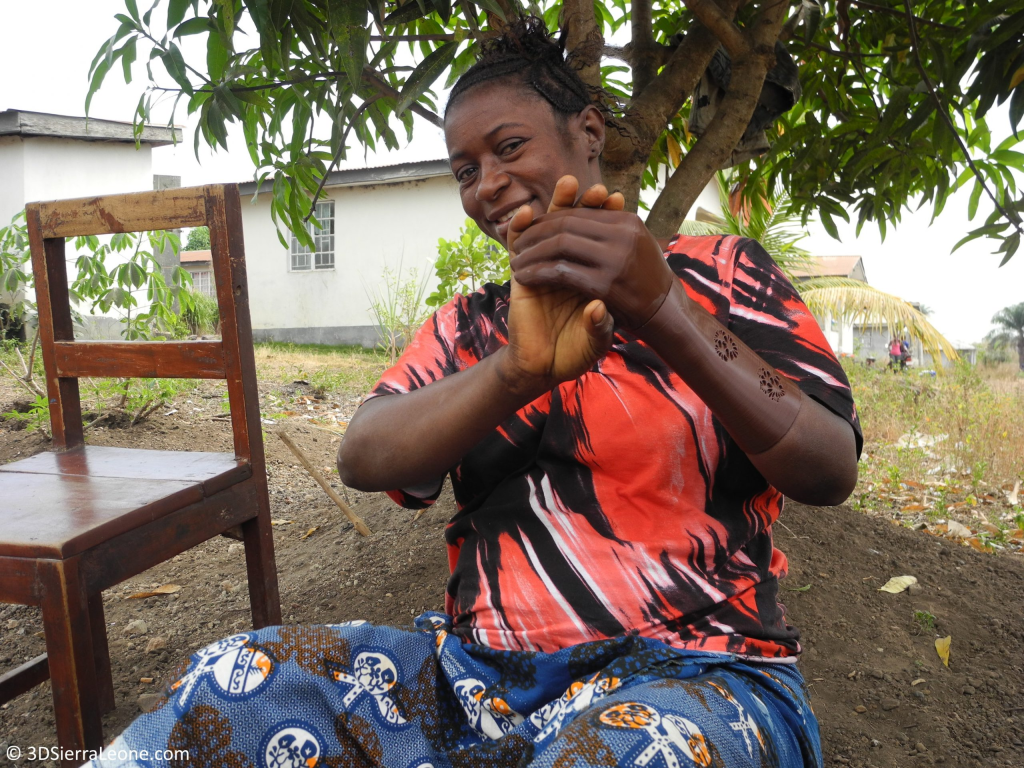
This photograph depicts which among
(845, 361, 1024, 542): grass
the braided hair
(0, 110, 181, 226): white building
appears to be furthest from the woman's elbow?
(0, 110, 181, 226): white building

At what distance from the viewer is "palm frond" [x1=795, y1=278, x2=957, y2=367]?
9477 millimetres

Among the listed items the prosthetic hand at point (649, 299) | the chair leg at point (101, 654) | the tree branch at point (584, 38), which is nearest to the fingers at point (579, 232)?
the prosthetic hand at point (649, 299)

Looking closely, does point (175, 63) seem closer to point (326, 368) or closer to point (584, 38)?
point (584, 38)

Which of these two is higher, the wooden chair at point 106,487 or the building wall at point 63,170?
the building wall at point 63,170

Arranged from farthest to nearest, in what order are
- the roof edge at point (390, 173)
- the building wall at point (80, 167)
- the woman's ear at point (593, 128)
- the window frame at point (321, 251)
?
1. the window frame at point (321, 251)
2. the roof edge at point (390, 173)
3. the building wall at point (80, 167)
4. the woman's ear at point (593, 128)

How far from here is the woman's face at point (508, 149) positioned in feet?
4.20

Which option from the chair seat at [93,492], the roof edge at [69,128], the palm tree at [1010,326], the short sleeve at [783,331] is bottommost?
the palm tree at [1010,326]

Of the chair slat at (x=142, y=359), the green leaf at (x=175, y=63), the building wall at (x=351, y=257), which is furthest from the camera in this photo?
the building wall at (x=351, y=257)

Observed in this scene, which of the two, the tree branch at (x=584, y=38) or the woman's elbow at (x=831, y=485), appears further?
the tree branch at (x=584, y=38)

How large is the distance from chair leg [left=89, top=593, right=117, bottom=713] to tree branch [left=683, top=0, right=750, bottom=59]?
7.35 feet

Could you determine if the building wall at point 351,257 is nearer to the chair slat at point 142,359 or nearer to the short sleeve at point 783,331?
the chair slat at point 142,359

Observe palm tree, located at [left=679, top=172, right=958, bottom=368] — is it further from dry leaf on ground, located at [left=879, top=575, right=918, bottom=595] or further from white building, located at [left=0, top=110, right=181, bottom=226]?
white building, located at [left=0, top=110, right=181, bottom=226]

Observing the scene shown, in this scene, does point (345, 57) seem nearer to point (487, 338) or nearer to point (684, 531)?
point (487, 338)

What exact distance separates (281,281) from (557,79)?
13468 mm
